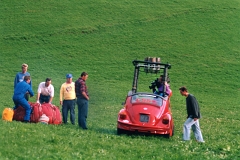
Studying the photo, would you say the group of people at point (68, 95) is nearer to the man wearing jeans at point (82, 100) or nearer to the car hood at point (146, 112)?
the man wearing jeans at point (82, 100)

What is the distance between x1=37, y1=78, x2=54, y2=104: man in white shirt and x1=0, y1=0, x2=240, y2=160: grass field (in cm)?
219

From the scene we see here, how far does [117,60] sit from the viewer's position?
4681cm

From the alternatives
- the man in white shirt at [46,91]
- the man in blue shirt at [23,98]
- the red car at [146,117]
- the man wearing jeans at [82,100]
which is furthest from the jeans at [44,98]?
the red car at [146,117]

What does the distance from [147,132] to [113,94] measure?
1656 centimetres

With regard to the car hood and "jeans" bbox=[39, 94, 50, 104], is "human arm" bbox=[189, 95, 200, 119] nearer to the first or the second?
the car hood

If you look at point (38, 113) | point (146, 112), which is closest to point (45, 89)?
point (38, 113)

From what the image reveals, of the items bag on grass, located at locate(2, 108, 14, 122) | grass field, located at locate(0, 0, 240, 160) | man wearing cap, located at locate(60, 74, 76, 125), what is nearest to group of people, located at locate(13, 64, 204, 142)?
man wearing cap, located at locate(60, 74, 76, 125)

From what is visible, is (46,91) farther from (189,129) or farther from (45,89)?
(189,129)

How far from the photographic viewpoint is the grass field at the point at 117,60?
1295 centimetres

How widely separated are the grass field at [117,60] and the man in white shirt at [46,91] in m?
2.19

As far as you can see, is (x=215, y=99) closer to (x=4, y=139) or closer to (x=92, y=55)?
(x=92, y=55)

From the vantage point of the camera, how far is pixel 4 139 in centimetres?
1256

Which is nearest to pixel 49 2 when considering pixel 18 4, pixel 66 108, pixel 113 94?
pixel 18 4

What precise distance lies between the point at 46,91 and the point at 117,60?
1071 inches
